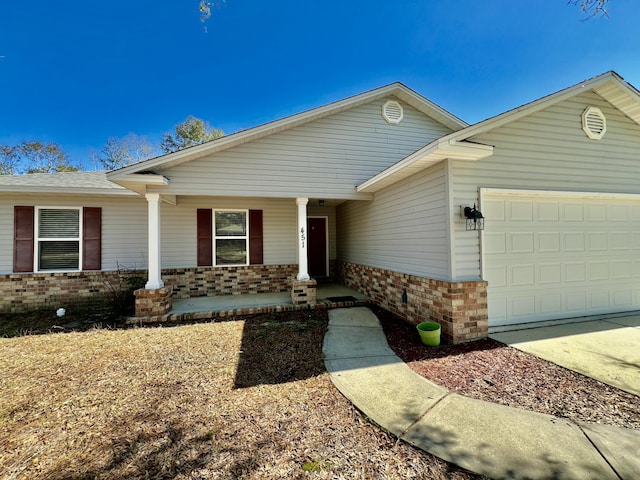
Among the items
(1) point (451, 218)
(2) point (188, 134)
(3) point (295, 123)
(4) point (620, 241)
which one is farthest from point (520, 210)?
(2) point (188, 134)

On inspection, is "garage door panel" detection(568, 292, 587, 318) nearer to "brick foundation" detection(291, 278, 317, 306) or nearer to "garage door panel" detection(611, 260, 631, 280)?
"garage door panel" detection(611, 260, 631, 280)

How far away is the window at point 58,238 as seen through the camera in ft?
24.4

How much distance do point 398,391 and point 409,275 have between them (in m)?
2.78

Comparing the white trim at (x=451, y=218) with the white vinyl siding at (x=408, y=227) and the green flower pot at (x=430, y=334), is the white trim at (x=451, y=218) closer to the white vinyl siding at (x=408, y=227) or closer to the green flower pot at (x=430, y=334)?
the white vinyl siding at (x=408, y=227)

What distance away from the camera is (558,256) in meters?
5.09

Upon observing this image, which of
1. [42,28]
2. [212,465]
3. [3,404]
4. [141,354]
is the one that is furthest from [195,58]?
[212,465]

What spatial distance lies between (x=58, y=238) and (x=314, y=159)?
7419 mm

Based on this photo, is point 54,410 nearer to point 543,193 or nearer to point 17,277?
point 17,277

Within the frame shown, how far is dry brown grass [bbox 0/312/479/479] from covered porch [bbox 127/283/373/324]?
1.58 metres

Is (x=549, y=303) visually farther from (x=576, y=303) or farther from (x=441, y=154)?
(x=441, y=154)

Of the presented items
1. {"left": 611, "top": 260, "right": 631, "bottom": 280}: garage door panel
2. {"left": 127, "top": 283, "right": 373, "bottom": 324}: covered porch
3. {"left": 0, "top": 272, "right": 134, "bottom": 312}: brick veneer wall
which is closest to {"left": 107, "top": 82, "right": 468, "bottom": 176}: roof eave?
{"left": 127, "top": 283, "right": 373, "bottom": 324}: covered porch

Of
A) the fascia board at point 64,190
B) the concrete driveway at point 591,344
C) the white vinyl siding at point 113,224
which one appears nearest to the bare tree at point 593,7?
the concrete driveway at point 591,344

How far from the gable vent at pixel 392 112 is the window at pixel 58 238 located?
29.8 ft

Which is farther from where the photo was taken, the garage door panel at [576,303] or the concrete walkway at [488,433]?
the garage door panel at [576,303]
